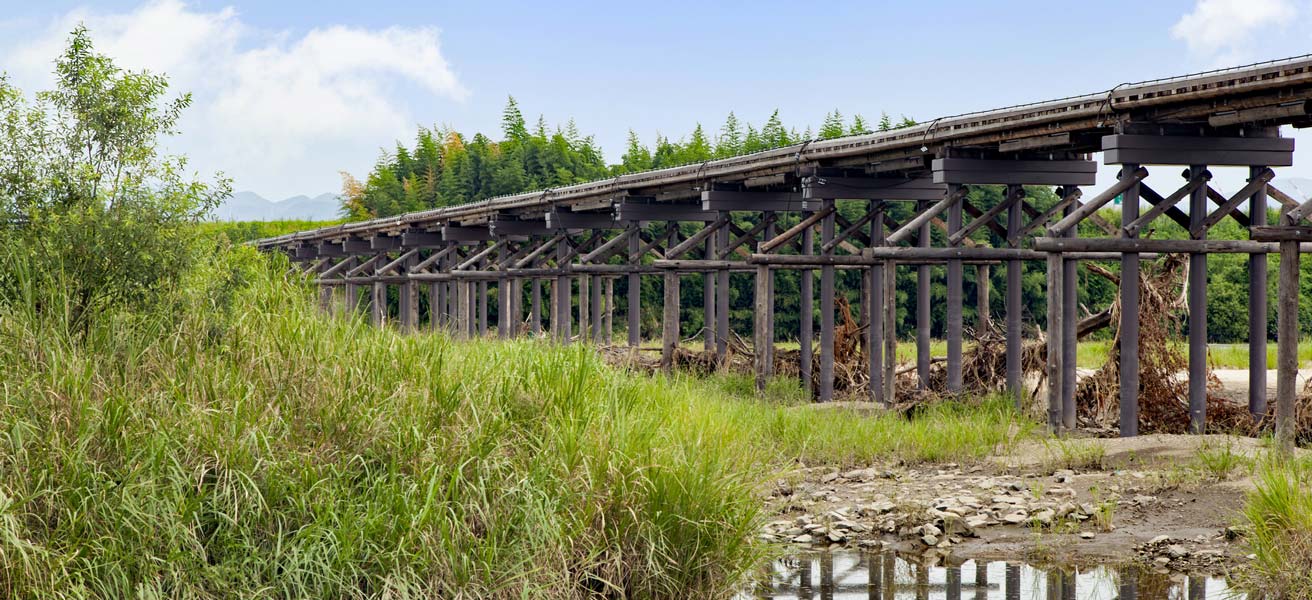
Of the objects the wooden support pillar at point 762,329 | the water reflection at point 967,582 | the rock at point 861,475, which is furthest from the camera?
the wooden support pillar at point 762,329

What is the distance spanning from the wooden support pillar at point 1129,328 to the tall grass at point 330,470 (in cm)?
696

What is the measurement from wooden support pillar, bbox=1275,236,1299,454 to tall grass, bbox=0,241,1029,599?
5731mm

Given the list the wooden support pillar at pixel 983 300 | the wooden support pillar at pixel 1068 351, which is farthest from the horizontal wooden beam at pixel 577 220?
the wooden support pillar at pixel 1068 351

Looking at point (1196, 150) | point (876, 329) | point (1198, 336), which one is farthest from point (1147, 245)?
point (876, 329)

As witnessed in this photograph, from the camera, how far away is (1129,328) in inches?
632

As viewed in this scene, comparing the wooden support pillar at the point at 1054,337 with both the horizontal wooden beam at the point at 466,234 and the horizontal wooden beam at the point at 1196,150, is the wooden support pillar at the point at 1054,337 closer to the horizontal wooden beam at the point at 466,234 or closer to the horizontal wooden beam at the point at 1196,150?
the horizontal wooden beam at the point at 1196,150

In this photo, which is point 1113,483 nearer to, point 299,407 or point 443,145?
point 299,407

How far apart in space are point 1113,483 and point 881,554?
3380 mm

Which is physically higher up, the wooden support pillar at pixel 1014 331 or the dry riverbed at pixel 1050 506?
the wooden support pillar at pixel 1014 331

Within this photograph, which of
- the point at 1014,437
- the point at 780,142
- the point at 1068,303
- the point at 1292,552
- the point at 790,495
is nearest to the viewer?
the point at 1292,552

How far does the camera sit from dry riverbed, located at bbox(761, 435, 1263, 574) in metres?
11.0

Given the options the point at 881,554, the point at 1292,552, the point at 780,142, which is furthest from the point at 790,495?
the point at 780,142

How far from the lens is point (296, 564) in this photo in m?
7.81

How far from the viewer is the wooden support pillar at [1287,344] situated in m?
13.4
